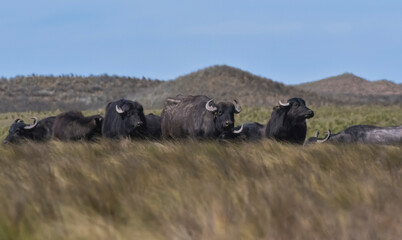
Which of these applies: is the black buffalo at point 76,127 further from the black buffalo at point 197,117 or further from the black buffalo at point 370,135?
the black buffalo at point 370,135

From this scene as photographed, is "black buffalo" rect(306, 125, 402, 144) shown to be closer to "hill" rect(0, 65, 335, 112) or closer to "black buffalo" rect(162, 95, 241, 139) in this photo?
"black buffalo" rect(162, 95, 241, 139)

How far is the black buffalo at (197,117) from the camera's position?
12156mm

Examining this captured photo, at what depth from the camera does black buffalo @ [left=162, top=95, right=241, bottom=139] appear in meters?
12.2

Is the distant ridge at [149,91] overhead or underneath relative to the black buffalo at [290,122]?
overhead

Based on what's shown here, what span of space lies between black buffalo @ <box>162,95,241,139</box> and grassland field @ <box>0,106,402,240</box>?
5.68 m

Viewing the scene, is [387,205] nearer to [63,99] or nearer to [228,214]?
[228,214]

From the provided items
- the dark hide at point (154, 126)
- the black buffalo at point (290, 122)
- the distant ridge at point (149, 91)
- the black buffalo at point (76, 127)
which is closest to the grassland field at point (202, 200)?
the black buffalo at point (290, 122)

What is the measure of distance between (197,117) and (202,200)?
8625 mm

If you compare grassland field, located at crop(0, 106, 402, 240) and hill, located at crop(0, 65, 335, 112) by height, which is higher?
hill, located at crop(0, 65, 335, 112)

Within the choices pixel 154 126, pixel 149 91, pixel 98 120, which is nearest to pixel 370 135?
pixel 154 126

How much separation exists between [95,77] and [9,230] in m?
→ 85.4

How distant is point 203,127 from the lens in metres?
12.5

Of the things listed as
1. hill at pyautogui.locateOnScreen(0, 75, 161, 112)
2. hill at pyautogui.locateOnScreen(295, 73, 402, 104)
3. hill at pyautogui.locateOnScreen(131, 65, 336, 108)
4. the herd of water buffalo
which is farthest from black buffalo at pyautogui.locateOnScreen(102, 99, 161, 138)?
hill at pyautogui.locateOnScreen(295, 73, 402, 104)

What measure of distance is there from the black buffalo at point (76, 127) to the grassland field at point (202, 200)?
25.1 ft
